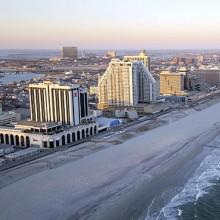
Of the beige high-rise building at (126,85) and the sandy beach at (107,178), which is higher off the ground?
the beige high-rise building at (126,85)

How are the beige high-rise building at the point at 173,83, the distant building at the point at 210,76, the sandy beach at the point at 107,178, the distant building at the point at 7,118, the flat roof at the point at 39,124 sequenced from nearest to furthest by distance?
1. the sandy beach at the point at 107,178
2. the flat roof at the point at 39,124
3. the distant building at the point at 7,118
4. the beige high-rise building at the point at 173,83
5. the distant building at the point at 210,76

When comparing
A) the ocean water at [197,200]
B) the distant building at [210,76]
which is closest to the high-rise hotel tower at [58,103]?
the ocean water at [197,200]

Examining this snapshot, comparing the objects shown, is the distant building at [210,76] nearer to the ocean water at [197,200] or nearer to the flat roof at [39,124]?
the flat roof at [39,124]

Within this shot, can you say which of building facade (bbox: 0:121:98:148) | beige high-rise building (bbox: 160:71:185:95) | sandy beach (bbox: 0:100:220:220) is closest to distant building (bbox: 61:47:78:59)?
beige high-rise building (bbox: 160:71:185:95)

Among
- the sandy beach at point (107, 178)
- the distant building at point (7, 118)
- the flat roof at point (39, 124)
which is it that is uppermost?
the flat roof at point (39, 124)

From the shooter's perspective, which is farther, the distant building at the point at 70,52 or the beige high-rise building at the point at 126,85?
the distant building at the point at 70,52

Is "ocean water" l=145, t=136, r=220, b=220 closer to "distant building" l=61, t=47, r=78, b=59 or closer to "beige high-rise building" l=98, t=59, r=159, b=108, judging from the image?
"beige high-rise building" l=98, t=59, r=159, b=108

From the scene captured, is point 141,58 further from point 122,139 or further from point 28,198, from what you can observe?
point 28,198
